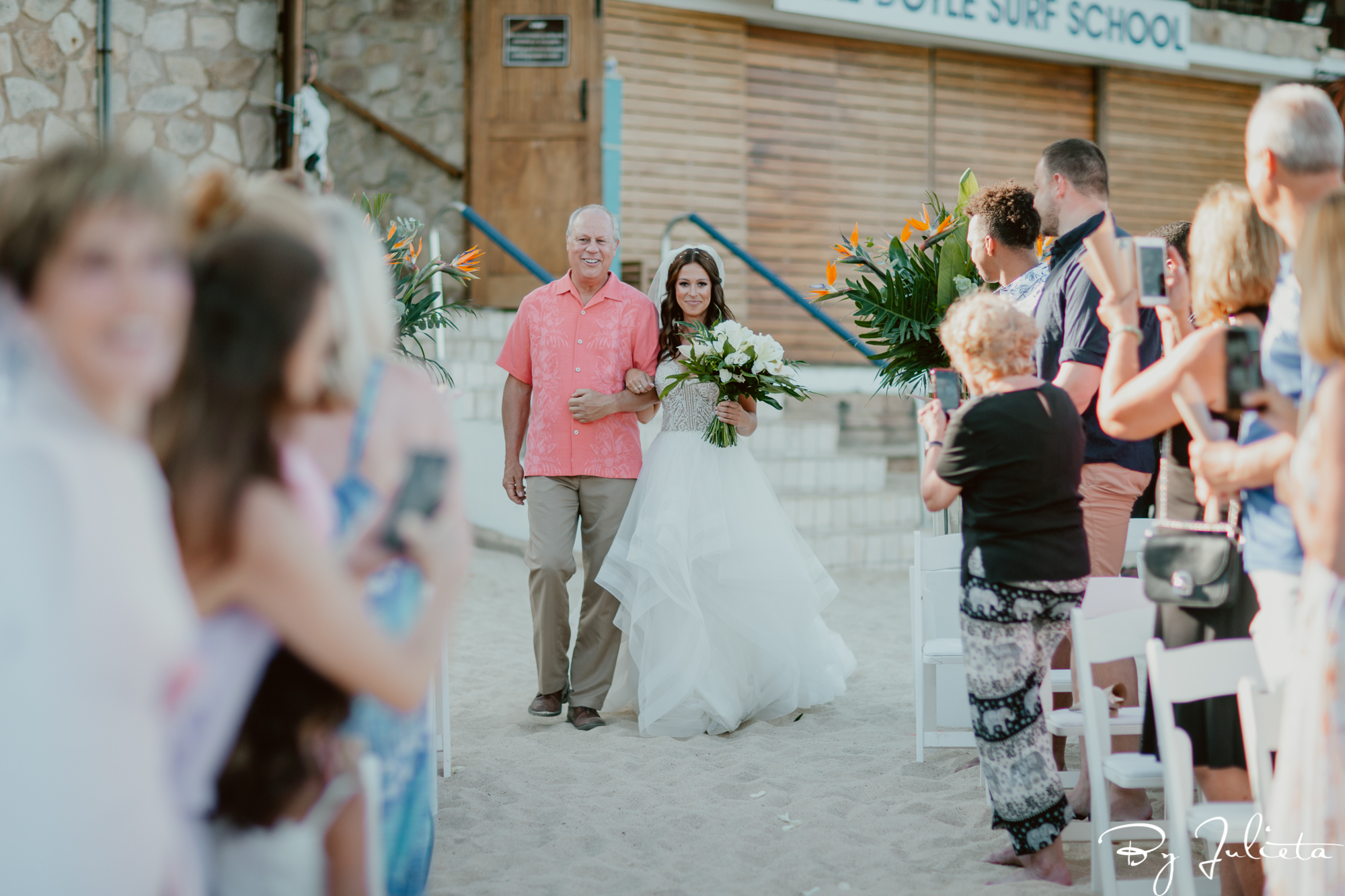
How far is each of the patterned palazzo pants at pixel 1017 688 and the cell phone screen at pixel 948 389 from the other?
1.39ft

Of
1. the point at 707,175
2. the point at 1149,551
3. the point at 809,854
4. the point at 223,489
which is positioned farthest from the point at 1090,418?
the point at 707,175

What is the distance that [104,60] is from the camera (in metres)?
6.72

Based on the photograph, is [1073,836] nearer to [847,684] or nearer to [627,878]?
[627,878]

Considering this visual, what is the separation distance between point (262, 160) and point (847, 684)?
516 centimetres

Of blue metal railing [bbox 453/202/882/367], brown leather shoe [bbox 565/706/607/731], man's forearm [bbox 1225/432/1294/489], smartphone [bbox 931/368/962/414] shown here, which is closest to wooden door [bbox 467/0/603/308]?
blue metal railing [bbox 453/202/882/367]

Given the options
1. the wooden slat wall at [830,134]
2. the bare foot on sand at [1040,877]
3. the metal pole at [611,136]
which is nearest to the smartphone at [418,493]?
the bare foot on sand at [1040,877]

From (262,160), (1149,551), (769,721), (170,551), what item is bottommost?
(769,721)

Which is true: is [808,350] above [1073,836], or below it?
above

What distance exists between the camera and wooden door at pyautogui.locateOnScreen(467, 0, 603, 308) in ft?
27.7

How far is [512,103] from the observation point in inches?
337

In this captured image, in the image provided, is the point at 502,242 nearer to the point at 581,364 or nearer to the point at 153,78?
the point at 153,78

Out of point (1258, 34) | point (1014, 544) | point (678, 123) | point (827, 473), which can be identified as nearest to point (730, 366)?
point (1014, 544)

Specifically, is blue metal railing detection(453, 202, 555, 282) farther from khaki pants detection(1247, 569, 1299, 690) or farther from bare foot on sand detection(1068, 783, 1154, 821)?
khaki pants detection(1247, 569, 1299, 690)

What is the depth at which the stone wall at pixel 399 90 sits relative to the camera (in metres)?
8.93
